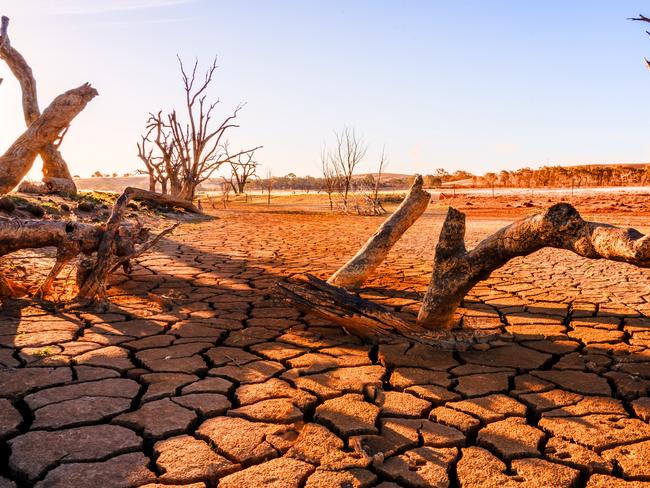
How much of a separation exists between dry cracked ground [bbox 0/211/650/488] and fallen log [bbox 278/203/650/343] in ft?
0.54

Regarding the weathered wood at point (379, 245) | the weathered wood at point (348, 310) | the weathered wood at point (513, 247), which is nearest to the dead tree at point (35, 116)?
the weathered wood at point (379, 245)

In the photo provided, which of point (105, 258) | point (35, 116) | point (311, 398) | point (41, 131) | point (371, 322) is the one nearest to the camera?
point (311, 398)

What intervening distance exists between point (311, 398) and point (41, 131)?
11943 mm

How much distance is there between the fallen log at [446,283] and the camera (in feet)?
10.8

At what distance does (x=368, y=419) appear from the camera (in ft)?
8.73

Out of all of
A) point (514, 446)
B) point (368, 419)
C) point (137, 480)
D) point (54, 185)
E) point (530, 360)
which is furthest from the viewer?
point (54, 185)

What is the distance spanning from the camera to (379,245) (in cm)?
570

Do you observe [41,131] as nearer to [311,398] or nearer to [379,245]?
[379,245]

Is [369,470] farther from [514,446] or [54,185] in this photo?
[54,185]

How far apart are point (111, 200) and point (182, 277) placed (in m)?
9.60

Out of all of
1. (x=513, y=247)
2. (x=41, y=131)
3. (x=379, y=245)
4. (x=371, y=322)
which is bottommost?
(x=371, y=322)

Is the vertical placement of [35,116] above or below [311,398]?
above

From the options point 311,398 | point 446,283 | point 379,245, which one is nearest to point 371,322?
point 446,283

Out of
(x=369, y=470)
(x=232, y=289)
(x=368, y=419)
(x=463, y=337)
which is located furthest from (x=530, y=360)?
(x=232, y=289)
